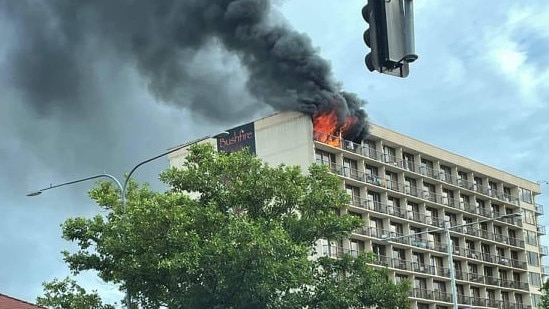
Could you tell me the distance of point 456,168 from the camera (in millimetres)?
85625

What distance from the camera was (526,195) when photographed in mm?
96812

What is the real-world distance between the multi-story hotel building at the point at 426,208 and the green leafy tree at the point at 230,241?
32651mm

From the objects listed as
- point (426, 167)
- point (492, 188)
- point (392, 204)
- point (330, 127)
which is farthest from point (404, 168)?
point (492, 188)

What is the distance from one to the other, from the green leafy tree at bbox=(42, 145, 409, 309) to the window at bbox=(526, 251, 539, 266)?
6649 centimetres

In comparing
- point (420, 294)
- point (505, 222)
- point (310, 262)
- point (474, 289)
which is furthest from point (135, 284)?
point (505, 222)

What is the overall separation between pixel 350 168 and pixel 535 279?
3311 centimetres

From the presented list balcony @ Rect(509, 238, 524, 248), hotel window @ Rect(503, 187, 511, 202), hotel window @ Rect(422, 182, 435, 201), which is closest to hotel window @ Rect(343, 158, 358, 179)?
hotel window @ Rect(422, 182, 435, 201)

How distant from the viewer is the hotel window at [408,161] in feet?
258

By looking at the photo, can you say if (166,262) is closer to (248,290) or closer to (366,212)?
(248,290)

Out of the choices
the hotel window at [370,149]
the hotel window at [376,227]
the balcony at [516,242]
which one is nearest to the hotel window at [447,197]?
the hotel window at [370,149]

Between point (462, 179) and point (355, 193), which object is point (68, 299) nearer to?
point (355, 193)

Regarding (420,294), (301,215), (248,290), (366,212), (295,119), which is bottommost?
(248,290)

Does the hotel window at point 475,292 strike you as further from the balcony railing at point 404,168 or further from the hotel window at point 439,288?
the balcony railing at point 404,168

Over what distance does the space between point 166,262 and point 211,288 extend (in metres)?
2.03
